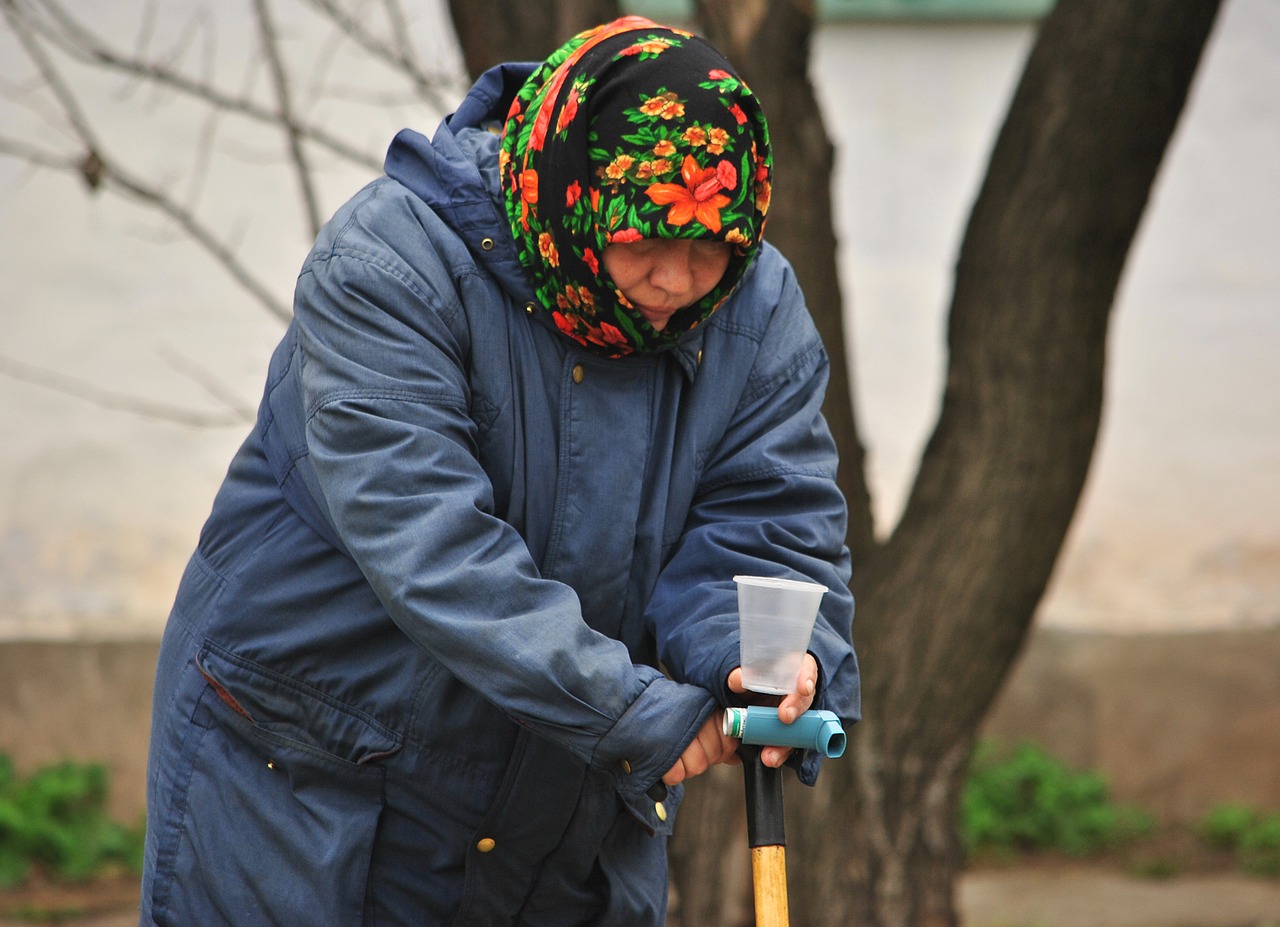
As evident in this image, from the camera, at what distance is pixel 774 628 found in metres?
1.71

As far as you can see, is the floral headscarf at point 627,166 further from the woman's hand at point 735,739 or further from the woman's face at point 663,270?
the woman's hand at point 735,739

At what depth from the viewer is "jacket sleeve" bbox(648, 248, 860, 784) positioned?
1.86 metres

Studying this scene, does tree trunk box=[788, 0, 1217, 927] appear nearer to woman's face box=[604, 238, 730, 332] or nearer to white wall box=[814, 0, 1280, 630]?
woman's face box=[604, 238, 730, 332]

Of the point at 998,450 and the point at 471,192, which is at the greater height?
the point at 471,192

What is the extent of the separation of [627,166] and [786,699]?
66cm

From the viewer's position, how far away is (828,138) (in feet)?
10.5

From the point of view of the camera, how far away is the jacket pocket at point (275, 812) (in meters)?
1.81

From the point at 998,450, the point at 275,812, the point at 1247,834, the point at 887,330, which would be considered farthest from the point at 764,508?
the point at 1247,834

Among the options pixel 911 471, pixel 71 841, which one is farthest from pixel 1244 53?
pixel 71 841

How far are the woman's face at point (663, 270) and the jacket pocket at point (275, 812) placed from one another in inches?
25.3

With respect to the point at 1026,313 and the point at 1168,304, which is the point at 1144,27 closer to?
the point at 1026,313

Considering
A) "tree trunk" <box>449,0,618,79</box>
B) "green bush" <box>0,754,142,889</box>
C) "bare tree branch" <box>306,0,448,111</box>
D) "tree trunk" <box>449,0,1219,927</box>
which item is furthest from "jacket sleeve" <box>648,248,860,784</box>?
"green bush" <box>0,754,142,889</box>

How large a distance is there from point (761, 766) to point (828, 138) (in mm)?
1776

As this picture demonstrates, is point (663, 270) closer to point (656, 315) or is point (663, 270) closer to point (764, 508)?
point (656, 315)
